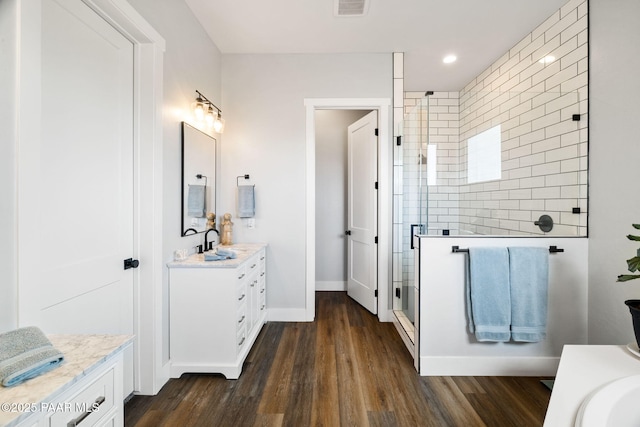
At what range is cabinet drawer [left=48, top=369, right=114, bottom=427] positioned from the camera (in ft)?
2.64

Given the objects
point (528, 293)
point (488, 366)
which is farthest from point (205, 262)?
point (528, 293)

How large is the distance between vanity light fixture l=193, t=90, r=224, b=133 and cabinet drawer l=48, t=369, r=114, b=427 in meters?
2.01

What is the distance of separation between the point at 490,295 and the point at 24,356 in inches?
94.5

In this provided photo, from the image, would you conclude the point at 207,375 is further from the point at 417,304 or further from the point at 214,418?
the point at 417,304

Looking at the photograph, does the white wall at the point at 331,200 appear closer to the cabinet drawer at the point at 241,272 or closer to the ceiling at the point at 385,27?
the ceiling at the point at 385,27

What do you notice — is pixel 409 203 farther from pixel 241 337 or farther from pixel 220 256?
pixel 241 337

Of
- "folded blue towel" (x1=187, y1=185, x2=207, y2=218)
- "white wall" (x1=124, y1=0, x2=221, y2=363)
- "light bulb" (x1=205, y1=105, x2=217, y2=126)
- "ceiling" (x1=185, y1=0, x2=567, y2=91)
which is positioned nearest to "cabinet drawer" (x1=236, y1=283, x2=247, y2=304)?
"white wall" (x1=124, y1=0, x2=221, y2=363)

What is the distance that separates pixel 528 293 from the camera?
81.5 inches

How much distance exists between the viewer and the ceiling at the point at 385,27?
2375 millimetres

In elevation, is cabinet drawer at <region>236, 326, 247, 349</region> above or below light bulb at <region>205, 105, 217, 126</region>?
below

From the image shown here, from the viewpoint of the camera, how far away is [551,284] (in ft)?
7.09

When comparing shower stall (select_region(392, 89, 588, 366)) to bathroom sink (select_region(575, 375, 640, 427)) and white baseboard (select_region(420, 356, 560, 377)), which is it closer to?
white baseboard (select_region(420, 356, 560, 377))

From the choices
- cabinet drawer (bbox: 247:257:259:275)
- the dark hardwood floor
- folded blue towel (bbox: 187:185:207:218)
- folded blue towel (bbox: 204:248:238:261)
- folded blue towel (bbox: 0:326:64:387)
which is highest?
folded blue towel (bbox: 187:185:207:218)

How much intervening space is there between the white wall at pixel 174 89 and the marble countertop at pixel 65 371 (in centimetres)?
97
